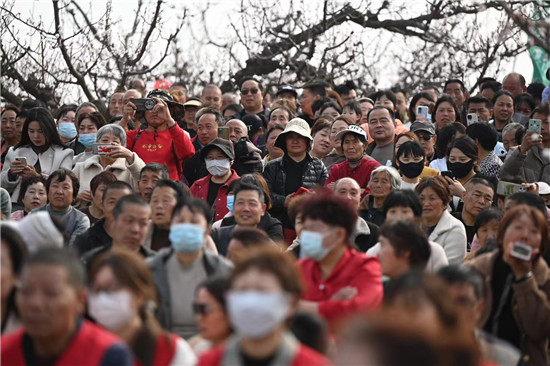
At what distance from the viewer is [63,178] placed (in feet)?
32.7

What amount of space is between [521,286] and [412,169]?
11.2 ft

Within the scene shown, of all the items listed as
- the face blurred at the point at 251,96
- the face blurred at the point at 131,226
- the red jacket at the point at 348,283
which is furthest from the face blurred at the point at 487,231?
the face blurred at the point at 251,96

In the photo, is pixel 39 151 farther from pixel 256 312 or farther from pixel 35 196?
pixel 256 312

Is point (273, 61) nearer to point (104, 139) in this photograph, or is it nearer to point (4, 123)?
point (4, 123)

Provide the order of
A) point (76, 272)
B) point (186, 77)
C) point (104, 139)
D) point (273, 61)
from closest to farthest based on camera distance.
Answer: point (76, 272) < point (104, 139) < point (273, 61) < point (186, 77)

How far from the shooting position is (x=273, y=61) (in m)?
19.3

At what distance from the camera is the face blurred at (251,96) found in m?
14.2

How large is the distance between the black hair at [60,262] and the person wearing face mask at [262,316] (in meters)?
0.77

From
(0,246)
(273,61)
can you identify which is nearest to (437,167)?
(0,246)

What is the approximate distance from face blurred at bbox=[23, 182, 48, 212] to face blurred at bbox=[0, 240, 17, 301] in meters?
3.97

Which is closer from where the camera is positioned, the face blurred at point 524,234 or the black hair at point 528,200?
the face blurred at point 524,234

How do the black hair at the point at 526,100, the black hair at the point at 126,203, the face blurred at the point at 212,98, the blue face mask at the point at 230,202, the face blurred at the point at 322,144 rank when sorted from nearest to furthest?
the black hair at the point at 126,203 → the blue face mask at the point at 230,202 → the face blurred at the point at 322,144 → the black hair at the point at 526,100 → the face blurred at the point at 212,98

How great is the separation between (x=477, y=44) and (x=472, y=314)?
14.3 meters

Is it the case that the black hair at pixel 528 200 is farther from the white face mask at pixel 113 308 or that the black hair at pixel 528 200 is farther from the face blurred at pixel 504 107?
Result: the face blurred at pixel 504 107
